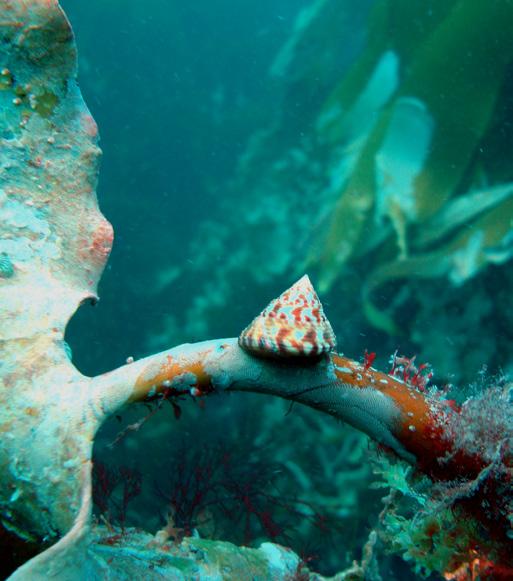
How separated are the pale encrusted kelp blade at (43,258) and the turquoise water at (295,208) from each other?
367 centimetres

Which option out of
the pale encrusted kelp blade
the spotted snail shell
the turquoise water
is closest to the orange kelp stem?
the spotted snail shell

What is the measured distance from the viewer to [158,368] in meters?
2.02

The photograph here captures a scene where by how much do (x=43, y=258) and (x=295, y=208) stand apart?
4540 mm

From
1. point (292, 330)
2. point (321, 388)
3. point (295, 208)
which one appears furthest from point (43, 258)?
point (295, 208)

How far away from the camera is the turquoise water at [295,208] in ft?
18.3

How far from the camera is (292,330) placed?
185cm

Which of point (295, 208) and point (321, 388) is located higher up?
point (321, 388)

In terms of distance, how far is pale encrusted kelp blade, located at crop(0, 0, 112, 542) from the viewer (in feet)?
5.91

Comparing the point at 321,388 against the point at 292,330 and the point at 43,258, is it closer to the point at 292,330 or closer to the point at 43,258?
the point at 292,330

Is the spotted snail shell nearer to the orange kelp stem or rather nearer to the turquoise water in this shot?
the orange kelp stem

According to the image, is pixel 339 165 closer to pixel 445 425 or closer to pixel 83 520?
pixel 445 425

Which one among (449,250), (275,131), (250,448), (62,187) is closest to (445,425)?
(62,187)

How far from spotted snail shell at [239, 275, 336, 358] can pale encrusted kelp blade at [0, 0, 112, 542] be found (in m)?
0.84

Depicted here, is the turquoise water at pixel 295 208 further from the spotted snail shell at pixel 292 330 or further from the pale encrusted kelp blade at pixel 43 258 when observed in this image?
the spotted snail shell at pixel 292 330
